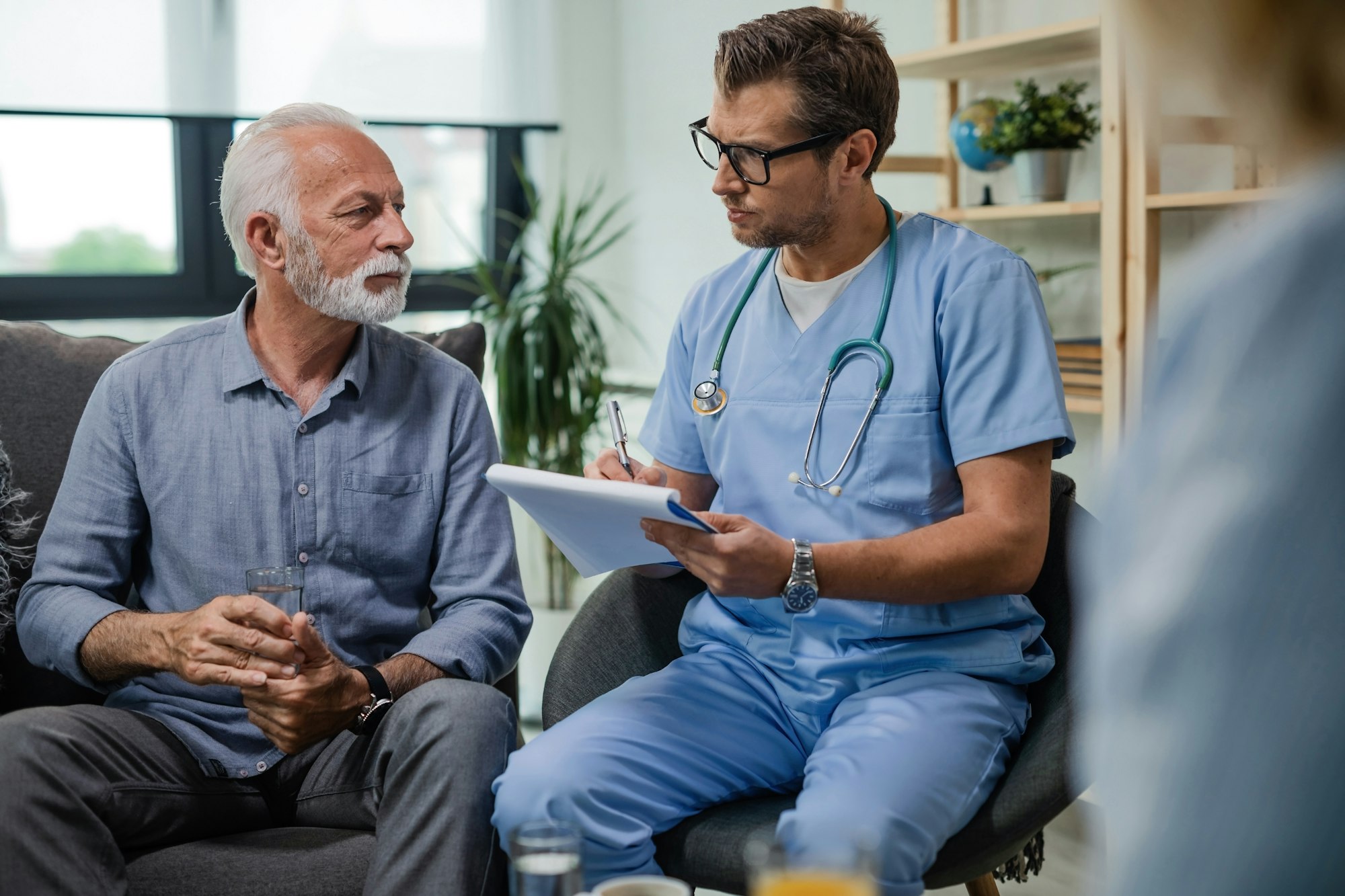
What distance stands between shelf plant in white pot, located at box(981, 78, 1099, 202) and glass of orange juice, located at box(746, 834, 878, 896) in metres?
2.07

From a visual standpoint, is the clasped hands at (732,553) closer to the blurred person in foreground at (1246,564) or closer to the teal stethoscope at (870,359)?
the teal stethoscope at (870,359)

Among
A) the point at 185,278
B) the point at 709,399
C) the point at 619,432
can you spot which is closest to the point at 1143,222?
the point at 709,399

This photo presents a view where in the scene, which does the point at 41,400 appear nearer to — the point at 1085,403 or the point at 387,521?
the point at 387,521

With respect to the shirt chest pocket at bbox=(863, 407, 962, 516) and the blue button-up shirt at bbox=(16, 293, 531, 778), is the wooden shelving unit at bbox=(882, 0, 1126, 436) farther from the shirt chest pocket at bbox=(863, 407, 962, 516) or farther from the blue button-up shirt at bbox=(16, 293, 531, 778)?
the blue button-up shirt at bbox=(16, 293, 531, 778)

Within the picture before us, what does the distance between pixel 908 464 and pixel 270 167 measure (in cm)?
96

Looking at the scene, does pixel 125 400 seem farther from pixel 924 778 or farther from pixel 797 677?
pixel 924 778

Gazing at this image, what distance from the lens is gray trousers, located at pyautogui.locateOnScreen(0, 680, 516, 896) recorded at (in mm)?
1296

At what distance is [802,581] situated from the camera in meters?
1.39

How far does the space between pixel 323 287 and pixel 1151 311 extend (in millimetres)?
1454

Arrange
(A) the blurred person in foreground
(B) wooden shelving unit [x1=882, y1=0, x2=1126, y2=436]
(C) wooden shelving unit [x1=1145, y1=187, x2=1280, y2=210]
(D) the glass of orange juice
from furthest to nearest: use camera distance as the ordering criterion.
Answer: (B) wooden shelving unit [x1=882, y1=0, x2=1126, y2=436], (C) wooden shelving unit [x1=1145, y1=187, x2=1280, y2=210], (D) the glass of orange juice, (A) the blurred person in foreground

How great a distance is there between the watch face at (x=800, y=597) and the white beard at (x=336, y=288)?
0.68 m

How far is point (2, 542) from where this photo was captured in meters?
1.65

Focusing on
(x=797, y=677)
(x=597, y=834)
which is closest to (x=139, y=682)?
(x=597, y=834)

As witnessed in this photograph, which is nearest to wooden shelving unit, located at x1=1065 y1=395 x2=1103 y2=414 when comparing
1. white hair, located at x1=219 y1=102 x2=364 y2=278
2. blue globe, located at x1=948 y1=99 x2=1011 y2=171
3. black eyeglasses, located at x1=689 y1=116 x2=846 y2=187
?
blue globe, located at x1=948 y1=99 x2=1011 y2=171
